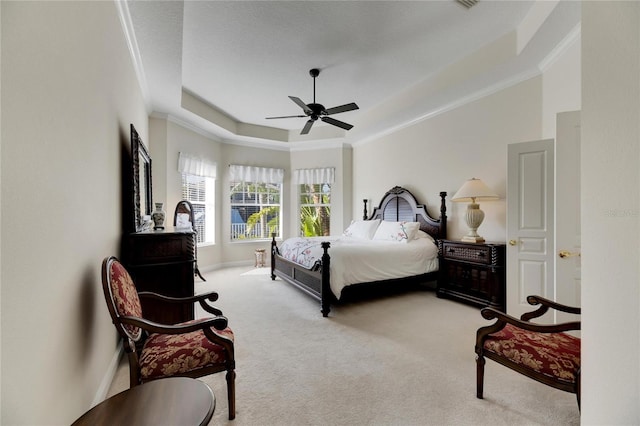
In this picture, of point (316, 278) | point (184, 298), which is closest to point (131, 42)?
point (184, 298)

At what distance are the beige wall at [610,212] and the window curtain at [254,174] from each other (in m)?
5.93

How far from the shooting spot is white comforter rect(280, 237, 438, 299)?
3402mm

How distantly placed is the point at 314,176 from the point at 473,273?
412 centimetres

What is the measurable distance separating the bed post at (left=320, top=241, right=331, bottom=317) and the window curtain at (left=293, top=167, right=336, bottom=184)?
3.51 m

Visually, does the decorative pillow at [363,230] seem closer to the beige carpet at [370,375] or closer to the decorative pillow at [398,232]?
the decorative pillow at [398,232]

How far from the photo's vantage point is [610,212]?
39.6 inches

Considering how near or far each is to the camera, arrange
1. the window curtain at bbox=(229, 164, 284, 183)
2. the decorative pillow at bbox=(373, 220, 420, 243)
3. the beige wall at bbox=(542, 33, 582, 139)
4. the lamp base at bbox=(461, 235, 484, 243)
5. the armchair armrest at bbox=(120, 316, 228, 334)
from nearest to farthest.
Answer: the armchair armrest at bbox=(120, 316, 228, 334)
the beige wall at bbox=(542, 33, 582, 139)
the lamp base at bbox=(461, 235, 484, 243)
the decorative pillow at bbox=(373, 220, 420, 243)
the window curtain at bbox=(229, 164, 284, 183)

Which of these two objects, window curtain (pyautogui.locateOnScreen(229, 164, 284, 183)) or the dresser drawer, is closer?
the dresser drawer

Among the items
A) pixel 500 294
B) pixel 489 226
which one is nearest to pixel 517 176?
pixel 489 226

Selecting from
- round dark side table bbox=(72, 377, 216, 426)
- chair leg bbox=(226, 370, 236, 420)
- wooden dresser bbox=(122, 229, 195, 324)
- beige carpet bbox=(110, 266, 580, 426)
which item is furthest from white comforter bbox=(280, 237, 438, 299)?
round dark side table bbox=(72, 377, 216, 426)

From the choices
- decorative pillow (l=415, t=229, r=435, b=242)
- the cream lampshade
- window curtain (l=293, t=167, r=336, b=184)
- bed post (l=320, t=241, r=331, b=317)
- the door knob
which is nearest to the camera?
the door knob

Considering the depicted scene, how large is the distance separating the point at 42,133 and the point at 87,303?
1007mm

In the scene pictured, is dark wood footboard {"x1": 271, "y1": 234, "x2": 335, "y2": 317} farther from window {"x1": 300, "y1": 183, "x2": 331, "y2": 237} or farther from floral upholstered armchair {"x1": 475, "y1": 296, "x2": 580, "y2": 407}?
window {"x1": 300, "y1": 183, "x2": 331, "y2": 237}

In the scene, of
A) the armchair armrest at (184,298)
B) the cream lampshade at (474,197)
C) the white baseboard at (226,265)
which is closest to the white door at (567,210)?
the cream lampshade at (474,197)
